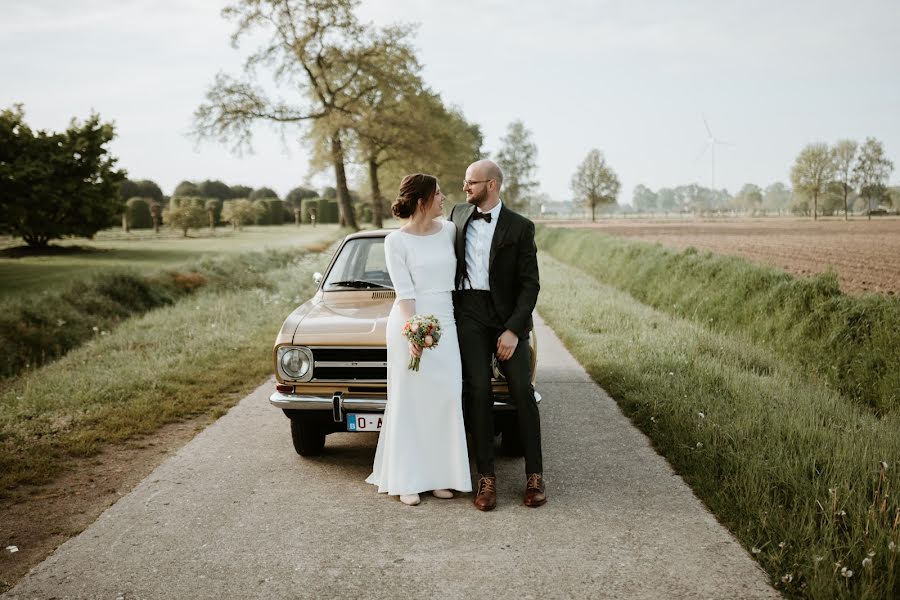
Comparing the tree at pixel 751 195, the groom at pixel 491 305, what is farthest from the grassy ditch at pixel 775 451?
the tree at pixel 751 195

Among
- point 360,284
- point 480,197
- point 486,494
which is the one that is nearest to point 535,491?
point 486,494

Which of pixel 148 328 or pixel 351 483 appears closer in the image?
pixel 351 483

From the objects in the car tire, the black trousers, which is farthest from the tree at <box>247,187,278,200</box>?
the black trousers

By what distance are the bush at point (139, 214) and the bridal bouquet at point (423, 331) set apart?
4034cm

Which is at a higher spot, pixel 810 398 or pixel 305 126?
pixel 305 126

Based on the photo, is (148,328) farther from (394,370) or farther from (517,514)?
Answer: (517,514)

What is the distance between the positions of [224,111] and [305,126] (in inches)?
164

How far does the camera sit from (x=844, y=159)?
24.7 metres

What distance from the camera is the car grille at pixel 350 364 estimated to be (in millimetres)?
4535

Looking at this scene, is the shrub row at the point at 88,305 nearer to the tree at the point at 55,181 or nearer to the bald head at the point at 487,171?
the tree at the point at 55,181

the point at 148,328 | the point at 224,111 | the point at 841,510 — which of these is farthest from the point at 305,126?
the point at 841,510

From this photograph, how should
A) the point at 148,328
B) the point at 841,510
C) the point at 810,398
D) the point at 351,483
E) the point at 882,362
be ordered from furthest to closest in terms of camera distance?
the point at 148,328
the point at 882,362
the point at 810,398
the point at 351,483
the point at 841,510

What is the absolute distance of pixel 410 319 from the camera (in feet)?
13.5

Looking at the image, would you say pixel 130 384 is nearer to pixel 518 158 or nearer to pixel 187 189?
pixel 187 189
